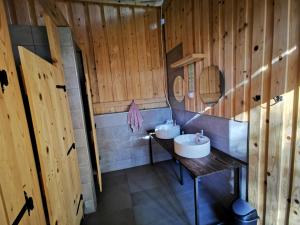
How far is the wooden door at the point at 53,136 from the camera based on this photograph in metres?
1.02

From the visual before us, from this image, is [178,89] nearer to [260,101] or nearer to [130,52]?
[130,52]

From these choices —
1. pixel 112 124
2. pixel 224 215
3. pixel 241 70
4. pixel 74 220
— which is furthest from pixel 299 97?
pixel 112 124

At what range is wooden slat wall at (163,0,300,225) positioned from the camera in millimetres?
1094

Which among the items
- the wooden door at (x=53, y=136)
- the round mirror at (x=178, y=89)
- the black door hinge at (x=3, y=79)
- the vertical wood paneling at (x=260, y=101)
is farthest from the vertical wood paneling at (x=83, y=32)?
the vertical wood paneling at (x=260, y=101)

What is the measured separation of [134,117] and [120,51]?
3.74ft

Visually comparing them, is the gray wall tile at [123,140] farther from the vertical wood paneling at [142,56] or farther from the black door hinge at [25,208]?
the black door hinge at [25,208]

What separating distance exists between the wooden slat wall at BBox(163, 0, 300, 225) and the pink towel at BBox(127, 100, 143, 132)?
1.45 m

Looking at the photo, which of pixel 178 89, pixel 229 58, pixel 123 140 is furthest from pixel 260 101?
pixel 123 140

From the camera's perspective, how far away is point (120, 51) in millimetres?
2727

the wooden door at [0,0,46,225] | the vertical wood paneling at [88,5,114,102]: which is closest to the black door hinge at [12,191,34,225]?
the wooden door at [0,0,46,225]

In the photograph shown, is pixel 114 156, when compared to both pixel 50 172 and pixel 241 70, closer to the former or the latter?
pixel 50 172

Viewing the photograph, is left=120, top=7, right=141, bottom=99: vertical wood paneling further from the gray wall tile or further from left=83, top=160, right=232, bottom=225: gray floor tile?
left=83, top=160, right=232, bottom=225: gray floor tile

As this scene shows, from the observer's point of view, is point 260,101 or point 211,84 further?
point 211,84

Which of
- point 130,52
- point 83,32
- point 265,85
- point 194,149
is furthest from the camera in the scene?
point 130,52
